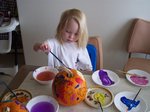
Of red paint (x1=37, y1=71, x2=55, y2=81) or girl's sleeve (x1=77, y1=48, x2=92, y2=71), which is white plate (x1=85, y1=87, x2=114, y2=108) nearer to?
red paint (x1=37, y1=71, x2=55, y2=81)

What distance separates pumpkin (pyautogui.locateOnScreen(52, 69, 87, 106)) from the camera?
72 cm

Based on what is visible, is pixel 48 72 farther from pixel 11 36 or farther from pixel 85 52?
pixel 11 36

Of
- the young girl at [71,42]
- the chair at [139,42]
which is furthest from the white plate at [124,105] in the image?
the chair at [139,42]

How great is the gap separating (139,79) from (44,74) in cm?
47

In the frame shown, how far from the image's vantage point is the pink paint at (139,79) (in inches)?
37.6

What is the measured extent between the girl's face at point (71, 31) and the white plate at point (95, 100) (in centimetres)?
40

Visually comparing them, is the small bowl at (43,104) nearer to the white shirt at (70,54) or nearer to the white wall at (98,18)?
the white shirt at (70,54)

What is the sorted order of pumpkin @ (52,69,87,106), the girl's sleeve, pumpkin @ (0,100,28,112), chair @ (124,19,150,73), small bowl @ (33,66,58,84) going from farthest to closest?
chair @ (124,19,150,73) < the girl's sleeve < small bowl @ (33,66,58,84) < pumpkin @ (52,69,87,106) < pumpkin @ (0,100,28,112)

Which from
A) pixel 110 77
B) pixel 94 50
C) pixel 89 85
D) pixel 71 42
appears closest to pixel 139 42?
pixel 94 50

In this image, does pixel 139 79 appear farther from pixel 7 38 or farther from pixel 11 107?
pixel 7 38

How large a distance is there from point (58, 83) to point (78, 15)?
535 mm

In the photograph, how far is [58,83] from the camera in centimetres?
74

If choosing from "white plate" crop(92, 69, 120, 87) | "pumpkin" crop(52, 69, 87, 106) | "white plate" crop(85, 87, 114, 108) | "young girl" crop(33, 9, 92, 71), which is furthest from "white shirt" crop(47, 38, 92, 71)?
"pumpkin" crop(52, 69, 87, 106)

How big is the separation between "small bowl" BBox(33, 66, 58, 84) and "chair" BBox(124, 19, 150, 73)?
32.7 inches
